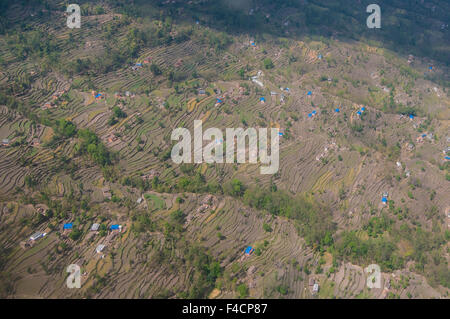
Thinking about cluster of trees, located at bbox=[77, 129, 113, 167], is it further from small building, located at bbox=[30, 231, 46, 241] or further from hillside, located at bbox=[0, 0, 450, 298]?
small building, located at bbox=[30, 231, 46, 241]

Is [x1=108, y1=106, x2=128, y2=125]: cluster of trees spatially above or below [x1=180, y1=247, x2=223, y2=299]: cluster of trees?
above

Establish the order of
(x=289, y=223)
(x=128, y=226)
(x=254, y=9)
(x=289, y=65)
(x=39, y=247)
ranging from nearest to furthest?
(x=39, y=247)
(x=128, y=226)
(x=289, y=223)
(x=289, y=65)
(x=254, y=9)

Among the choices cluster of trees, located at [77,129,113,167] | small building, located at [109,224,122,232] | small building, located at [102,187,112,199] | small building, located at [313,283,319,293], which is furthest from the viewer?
cluster of trees, located at [77,129,113,167]

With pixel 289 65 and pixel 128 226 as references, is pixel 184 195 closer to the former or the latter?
pixel 128 226

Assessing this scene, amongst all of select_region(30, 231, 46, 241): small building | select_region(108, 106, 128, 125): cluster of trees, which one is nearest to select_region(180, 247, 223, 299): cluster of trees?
select_region(30, 231, 46, 241): small building

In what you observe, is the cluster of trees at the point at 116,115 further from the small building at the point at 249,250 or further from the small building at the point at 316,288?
the small building at the point at 316,288

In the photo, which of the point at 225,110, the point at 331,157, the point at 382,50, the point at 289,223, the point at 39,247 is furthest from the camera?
the point at 382,50

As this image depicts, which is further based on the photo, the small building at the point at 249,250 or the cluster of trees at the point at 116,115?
the cluster of trees at the point at 116,115

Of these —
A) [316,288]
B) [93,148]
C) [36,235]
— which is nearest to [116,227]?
[36,235]

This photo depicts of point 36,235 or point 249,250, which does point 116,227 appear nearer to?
point 36,235

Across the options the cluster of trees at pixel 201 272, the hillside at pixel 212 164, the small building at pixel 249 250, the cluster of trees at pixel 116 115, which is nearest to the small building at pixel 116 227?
the hillside at pixel 212 164

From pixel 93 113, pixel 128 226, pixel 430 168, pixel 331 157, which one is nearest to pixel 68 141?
pixel 93 113
